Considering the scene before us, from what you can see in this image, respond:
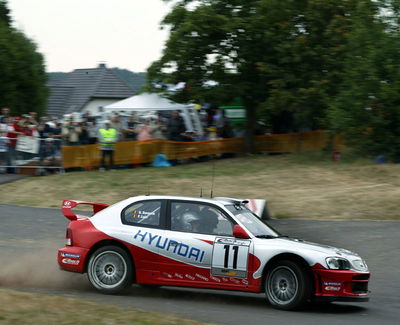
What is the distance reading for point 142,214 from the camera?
9180 mm

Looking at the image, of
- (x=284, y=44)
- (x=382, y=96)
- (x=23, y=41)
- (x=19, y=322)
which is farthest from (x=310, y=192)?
(x=23, y=41)

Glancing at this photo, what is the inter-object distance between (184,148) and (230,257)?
54.7 feet

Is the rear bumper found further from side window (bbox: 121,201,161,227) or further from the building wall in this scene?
the building wall

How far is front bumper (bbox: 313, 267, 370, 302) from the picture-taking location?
818cm

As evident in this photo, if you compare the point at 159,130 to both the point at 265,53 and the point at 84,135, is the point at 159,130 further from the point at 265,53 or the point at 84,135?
the point at 265,53

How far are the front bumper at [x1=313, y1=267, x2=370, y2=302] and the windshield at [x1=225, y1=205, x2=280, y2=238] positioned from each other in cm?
91

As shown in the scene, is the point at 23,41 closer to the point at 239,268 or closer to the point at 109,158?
the point at 109,158

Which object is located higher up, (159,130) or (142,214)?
(159,130)

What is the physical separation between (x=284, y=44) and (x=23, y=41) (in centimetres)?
1838

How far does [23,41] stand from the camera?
3978 centimetres

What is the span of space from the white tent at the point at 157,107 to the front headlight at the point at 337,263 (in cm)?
1892

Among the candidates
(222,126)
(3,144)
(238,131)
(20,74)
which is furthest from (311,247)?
(20,74)

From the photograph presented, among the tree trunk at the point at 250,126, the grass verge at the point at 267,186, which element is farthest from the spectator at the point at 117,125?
the tree trunk at the point at 250,126

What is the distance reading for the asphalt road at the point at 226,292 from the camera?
26.1 ft
